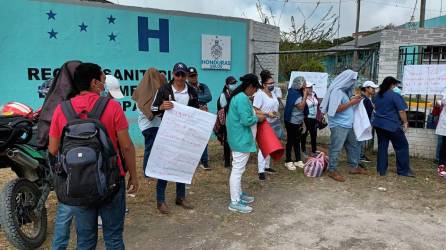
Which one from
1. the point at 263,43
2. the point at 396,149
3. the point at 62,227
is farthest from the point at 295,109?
the point at 62,227

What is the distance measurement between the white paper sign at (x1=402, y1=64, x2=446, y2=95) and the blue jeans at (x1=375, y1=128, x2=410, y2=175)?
5.01 ft

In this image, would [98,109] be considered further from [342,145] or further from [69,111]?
[342,145]

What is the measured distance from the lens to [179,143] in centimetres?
420

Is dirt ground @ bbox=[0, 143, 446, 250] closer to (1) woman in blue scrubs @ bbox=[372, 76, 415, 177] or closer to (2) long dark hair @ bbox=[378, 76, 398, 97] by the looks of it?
(1) woman in blue scrubs @ bbox=[372, 76, 415, 177]

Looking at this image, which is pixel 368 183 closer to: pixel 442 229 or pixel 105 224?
pixel 442 229

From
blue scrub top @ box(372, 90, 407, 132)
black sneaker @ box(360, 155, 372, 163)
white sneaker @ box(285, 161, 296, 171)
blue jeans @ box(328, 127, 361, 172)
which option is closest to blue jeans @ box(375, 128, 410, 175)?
blue scrub top @ box(372, 90, 407, 132)

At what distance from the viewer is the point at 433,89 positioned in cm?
705

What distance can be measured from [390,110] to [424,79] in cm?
174

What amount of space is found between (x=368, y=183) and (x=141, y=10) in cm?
508

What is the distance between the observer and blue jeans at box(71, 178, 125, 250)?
2.54 metres

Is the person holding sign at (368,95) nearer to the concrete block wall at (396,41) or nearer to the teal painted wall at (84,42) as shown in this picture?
the concrete block wall at (396,41)

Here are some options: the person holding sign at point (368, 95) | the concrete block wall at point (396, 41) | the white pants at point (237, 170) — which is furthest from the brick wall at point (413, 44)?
the white pants at point (237, 170)

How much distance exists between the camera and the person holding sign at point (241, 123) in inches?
171

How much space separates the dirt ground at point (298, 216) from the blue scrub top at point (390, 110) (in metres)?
0.83
